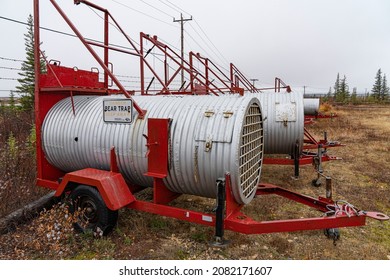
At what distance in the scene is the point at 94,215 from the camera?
4980 millimetres

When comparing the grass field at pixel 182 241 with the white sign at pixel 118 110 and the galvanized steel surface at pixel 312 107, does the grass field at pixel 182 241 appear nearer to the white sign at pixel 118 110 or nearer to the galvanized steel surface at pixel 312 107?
the white sign at pixel 118 110

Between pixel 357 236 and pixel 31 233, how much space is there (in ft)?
19.4

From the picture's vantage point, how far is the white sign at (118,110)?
16.4 ft

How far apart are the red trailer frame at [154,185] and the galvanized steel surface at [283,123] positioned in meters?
3.35

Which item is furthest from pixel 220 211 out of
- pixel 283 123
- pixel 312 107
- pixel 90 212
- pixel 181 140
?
pixel 312 107

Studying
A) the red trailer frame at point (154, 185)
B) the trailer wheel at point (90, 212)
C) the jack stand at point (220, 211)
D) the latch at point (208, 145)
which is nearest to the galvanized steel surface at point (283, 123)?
the red trailer frame at point (154, 185)

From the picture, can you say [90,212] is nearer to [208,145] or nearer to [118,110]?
[118,110]

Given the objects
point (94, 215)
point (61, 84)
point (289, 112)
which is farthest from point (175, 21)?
point (94, 215)

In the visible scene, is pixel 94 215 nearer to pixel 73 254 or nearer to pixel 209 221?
pixel 73 254

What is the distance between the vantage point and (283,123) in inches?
341

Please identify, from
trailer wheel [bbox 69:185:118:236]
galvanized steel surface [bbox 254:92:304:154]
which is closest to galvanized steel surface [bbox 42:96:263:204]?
trailer wheel [bbox 69:185:118:236]

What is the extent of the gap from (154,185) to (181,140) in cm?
92

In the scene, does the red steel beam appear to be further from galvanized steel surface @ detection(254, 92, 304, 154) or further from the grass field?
galvanized steel surface @ detection(254, 92, 304, 154)

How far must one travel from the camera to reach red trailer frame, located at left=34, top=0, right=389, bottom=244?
4062mm
